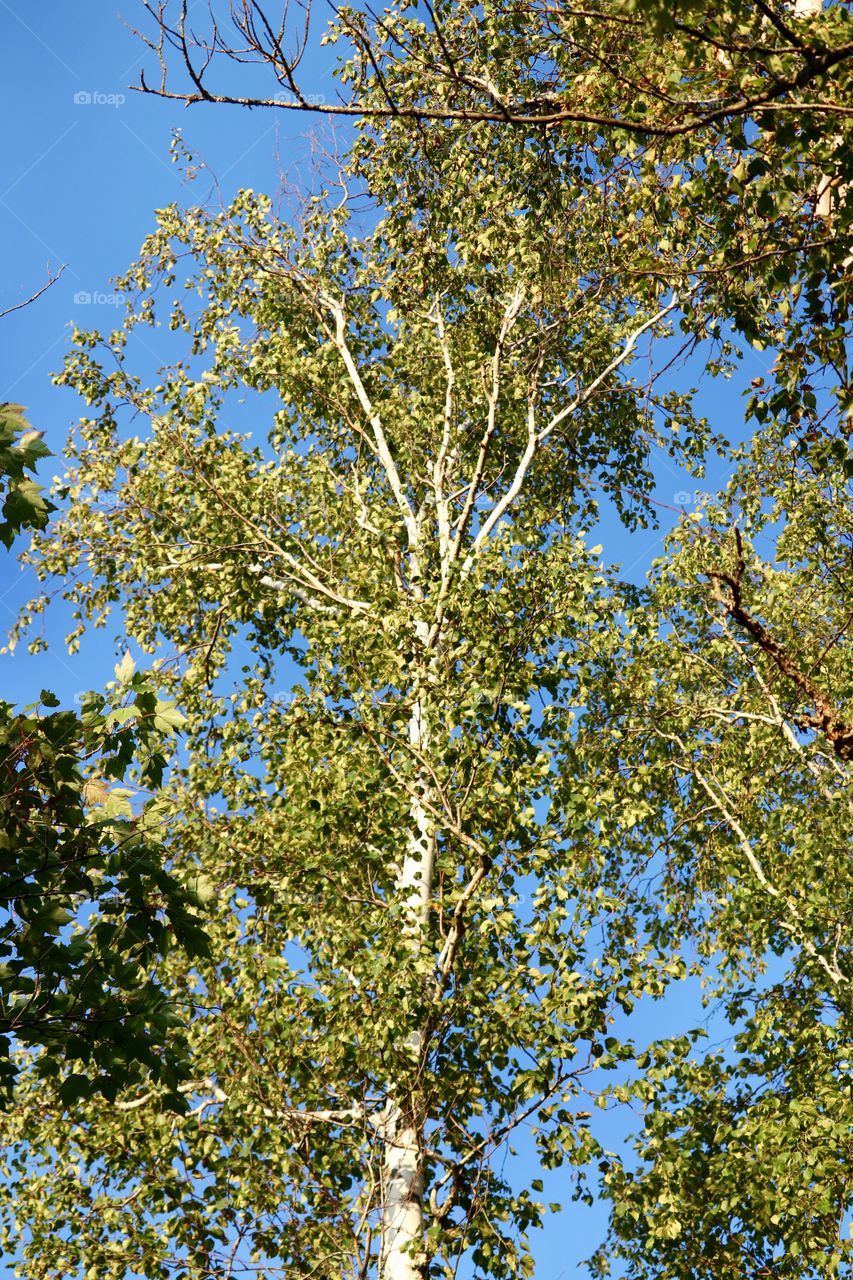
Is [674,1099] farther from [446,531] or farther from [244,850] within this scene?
[446,531]

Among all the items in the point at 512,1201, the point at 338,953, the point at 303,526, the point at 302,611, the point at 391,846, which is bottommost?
the point at 512,1201

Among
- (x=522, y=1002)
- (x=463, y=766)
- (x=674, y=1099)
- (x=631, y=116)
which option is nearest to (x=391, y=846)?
(x=463, y=766)

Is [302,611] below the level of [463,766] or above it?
above

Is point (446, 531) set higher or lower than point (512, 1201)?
higher

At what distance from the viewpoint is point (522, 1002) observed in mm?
8531

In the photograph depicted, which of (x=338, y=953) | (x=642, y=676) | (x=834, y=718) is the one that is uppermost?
(x=642, y=676)

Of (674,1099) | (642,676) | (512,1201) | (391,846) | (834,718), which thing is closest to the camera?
(834,718)

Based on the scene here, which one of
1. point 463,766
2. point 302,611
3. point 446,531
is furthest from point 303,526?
point 463,766

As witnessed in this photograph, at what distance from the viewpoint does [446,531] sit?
40.8 feet

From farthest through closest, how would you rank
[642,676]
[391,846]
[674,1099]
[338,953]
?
1. [642,676]
2. [674,1099]
3. [391,846]
4. [338,953]

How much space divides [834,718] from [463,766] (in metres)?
3.86

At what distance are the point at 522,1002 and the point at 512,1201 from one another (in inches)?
54.3

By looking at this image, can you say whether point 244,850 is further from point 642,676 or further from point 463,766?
point 642,676

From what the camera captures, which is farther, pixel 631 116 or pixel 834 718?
pixel 631 116
